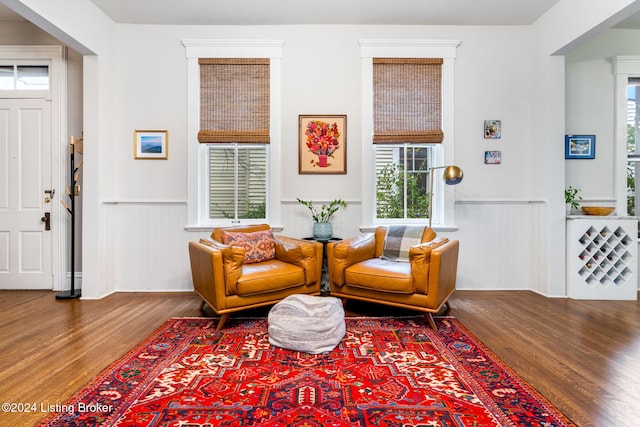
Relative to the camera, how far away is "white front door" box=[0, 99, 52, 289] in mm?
4113

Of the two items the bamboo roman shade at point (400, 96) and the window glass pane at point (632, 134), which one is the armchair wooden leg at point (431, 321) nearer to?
the bamboo roman shade at point (400, 96)

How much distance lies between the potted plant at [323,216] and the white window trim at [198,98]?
408 millimetres

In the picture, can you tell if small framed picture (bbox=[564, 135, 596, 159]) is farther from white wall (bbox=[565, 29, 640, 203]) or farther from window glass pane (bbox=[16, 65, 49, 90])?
window glass pane (bbox=[16, 65, 49, 90])

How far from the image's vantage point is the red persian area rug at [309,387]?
172 centimetres

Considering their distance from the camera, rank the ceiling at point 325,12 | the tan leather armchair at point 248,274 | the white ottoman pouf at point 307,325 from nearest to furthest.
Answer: the white ottoman pouf at point 307,325 → the tan leather armchair at point 248,274 → the ceiling at point 325,12

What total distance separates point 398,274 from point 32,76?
478 centimetres

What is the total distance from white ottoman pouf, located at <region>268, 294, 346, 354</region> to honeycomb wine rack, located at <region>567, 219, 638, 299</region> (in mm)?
2932

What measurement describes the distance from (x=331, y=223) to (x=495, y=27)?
3.08 m

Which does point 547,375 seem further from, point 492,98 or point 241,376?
point 492,98

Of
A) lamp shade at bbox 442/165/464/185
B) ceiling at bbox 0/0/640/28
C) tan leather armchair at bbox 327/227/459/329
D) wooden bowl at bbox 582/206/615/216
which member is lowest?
tan leather armchair at bbox 327/227/459/329

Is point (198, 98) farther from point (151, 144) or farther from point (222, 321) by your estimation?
point (222, 321)

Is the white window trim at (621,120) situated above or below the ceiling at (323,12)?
below

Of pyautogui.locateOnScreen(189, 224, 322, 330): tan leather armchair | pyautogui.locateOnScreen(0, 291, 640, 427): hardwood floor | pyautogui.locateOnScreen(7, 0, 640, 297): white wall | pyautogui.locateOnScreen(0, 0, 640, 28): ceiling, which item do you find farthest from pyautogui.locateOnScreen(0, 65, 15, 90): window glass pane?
pyautogui.locateOnScreen(189, 224, 322, 330): tan leather armchair

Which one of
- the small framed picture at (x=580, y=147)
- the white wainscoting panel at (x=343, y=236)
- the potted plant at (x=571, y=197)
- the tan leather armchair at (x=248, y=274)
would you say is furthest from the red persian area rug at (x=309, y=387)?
the small framed picture at (x=580, y=147)
